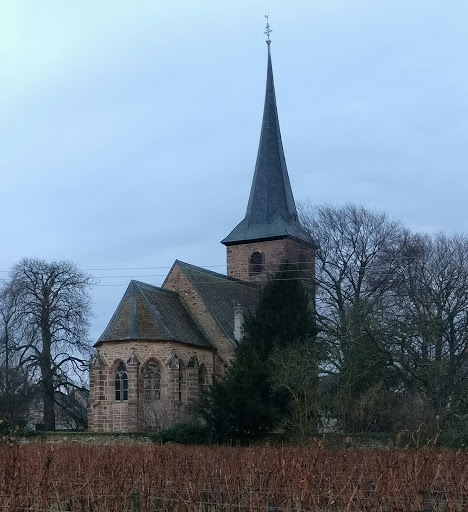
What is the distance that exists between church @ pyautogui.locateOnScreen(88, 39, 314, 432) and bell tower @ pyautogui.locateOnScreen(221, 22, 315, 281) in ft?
0.18

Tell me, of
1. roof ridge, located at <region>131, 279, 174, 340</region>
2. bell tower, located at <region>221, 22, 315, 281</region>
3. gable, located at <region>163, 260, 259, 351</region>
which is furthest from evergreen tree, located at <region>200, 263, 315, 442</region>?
bell tower, located at <region>221, 22, 315, 281</region>

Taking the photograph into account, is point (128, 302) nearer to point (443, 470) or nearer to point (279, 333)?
point (279, 333)

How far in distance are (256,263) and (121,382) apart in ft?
38.9

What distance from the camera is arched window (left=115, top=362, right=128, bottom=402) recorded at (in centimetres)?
3588

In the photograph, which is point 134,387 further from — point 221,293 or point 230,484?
point 230,484

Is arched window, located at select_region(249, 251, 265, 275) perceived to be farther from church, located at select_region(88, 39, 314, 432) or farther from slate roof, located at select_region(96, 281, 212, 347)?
slate roof, located at select_region(96, 281, 212, 347)

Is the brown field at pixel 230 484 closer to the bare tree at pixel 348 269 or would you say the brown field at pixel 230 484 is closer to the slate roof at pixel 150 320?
the bare tree at pixel 348 269

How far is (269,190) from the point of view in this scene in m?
46.4

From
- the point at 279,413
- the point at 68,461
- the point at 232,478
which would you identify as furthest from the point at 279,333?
the point at 232,478

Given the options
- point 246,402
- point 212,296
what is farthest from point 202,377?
point 246,402

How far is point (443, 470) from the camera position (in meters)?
11.3

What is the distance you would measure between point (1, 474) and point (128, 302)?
27.7m

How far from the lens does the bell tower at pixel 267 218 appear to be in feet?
145

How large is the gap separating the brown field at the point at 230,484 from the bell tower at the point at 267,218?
3060cm
